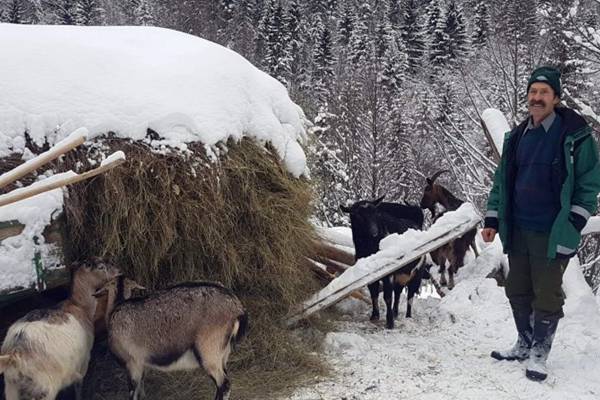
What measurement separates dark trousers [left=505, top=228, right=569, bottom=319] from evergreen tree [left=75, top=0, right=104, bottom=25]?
44.3m

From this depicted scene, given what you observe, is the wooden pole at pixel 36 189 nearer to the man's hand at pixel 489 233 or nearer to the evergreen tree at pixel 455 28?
the man's hand at pixel 489 233

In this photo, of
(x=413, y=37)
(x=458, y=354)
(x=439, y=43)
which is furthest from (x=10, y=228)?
(x=413, y=37)

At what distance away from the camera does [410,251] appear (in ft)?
16.9

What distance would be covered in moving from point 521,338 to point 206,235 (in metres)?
2.70

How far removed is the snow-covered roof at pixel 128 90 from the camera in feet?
12.1

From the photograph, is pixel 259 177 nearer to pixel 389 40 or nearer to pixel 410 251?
pixel 410 251

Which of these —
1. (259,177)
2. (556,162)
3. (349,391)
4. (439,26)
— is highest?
(439,26)

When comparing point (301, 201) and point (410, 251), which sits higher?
point (301, 201)

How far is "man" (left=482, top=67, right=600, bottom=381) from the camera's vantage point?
3.66 metres

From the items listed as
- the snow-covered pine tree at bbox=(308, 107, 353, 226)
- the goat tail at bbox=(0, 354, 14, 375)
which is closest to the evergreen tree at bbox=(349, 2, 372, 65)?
the snow-covered pine tree at bbox=(308, 107, 353, 226)

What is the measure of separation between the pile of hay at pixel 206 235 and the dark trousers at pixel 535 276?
5.72 ft

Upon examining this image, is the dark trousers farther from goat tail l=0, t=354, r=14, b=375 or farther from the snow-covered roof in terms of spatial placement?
goat tail l=0, t=354, r=14, b=375

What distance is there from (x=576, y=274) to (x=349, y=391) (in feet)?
9.20

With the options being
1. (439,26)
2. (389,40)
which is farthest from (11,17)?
(439,26)
